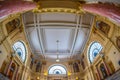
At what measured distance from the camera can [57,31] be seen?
13.5 meters

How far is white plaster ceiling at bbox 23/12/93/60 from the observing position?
39.7ft

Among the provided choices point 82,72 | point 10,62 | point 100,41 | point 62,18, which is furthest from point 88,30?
point 10,62

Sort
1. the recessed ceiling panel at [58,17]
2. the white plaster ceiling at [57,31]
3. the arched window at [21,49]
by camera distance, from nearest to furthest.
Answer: the recessed ceiling panel at [58,17]
the white plaster ceiling at [57,31]
the arched window at [21,49]

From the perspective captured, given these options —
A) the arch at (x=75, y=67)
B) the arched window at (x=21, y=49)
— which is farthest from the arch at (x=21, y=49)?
the arch at (x=75, y=67)

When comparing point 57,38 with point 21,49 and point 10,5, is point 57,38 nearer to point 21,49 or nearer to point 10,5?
point 21,49

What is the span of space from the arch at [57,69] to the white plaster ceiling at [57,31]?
2.38 metres

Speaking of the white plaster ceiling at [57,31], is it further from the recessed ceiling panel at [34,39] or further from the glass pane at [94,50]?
the glass pane at [94,50]

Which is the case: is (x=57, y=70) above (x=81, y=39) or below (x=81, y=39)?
below

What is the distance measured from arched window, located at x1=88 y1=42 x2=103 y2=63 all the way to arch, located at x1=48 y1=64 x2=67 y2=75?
15.4ft

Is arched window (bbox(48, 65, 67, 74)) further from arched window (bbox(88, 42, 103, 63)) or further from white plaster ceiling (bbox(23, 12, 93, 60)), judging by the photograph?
arched window (bbox(88, 42, 103, 63))

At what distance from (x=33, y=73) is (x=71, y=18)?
27.8ft

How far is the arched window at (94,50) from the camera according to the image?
43.2 ft

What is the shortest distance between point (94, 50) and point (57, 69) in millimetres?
6440

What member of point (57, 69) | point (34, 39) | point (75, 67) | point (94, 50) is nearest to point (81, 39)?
point (94, 50)
